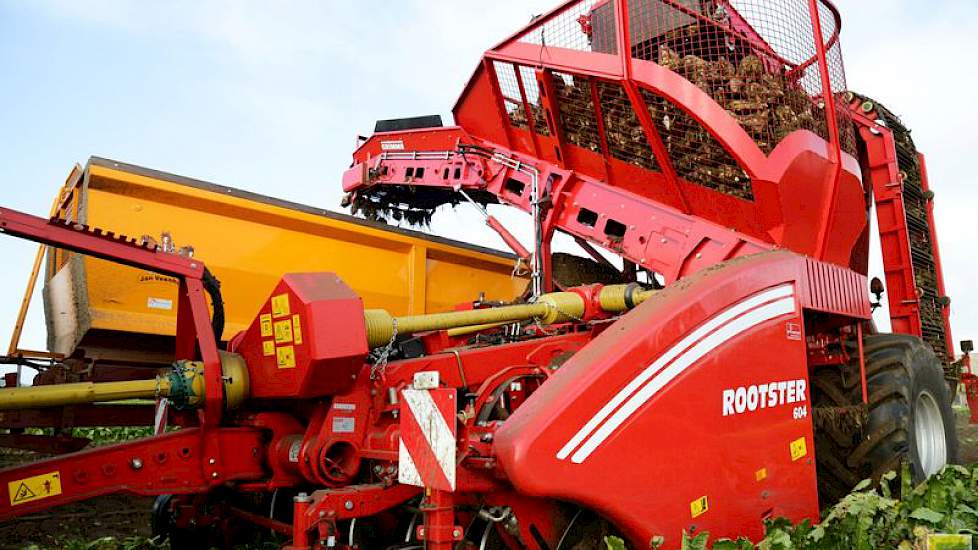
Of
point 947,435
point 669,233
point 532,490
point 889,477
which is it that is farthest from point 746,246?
point 532,490

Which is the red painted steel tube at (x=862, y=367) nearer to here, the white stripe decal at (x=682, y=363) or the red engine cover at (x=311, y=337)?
the white stripe decal at (x=682, y=363)

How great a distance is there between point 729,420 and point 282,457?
187 cm

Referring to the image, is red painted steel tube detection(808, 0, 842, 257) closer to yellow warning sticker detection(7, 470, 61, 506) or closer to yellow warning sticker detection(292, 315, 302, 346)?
yellow warning sticker detection(292, 315, 302, 346)

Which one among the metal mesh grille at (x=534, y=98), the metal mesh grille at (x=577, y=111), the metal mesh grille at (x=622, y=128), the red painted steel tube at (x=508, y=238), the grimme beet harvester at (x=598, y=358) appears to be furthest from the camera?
the red painted steel tube at (x=508, y=238)

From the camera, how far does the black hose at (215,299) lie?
11.1 ft

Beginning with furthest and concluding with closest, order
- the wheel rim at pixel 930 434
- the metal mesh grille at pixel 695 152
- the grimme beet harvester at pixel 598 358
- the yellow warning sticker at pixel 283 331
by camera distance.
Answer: the wheel rim at pixel 930 434, the metal mesh grille at pixel 695 152, the yellow warning sticker at pixel 283 331, the grimme beet harvester at pixel 598 358

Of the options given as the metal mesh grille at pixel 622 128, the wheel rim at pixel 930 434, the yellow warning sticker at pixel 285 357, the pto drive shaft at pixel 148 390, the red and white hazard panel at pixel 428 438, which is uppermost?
the metal mesh grille at pixel 622 128

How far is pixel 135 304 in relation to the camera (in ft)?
15.1

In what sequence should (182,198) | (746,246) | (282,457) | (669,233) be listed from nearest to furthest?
(282,457) < (746,246) < (669,233) < (182,198)

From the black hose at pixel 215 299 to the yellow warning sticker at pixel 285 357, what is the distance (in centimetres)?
36

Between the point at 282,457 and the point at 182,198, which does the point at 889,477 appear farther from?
the point at 182,198

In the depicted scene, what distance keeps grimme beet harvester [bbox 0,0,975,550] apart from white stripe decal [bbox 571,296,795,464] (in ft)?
0.04

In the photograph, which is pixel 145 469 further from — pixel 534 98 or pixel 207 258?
pixel 534 98

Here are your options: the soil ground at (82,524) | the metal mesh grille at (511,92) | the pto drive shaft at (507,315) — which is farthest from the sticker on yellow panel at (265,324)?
the metal mesh grille at (511,92)
